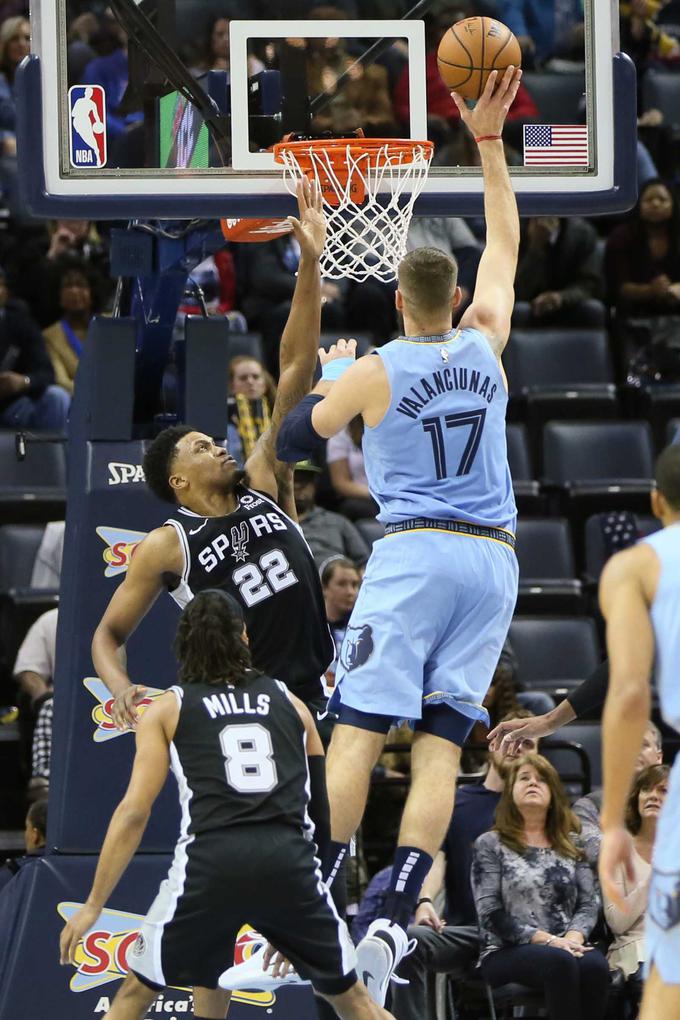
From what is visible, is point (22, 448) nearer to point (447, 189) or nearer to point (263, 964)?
point (447, 189)

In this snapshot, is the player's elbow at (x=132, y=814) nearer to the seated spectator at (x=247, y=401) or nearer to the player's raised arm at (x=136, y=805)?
the player's raised arm at (x=136, y=805)

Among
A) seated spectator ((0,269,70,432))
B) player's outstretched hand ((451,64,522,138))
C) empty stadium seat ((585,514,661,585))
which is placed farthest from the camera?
seated spectator ((0,269,70,432))

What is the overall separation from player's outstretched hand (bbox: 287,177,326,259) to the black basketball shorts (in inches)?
79.3

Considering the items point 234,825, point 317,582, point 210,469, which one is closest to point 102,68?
point 210,469

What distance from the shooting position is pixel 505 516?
236 inches

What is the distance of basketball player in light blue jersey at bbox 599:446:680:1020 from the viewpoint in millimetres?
4191

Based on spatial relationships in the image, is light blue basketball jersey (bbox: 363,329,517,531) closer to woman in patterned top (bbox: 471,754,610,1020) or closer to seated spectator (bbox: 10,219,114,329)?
woman in patterned top (bbox: 471,754,610,1020)

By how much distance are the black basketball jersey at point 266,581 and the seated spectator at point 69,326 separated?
543 cm

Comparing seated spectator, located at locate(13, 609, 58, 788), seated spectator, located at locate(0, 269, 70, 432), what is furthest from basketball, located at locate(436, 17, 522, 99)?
seated spectator, located at locate(0, 269, 70, 432)

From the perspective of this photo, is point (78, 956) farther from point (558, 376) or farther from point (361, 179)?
point (558, 376)

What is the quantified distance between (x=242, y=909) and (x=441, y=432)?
1602 mm

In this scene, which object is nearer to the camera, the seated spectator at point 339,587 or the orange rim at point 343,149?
the orange rim at point 343,149

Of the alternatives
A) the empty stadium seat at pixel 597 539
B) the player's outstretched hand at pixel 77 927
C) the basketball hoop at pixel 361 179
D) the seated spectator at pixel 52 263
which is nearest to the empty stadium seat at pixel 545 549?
the empty stadium seat at pixel 597 539

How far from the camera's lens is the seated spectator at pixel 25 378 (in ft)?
36.9
